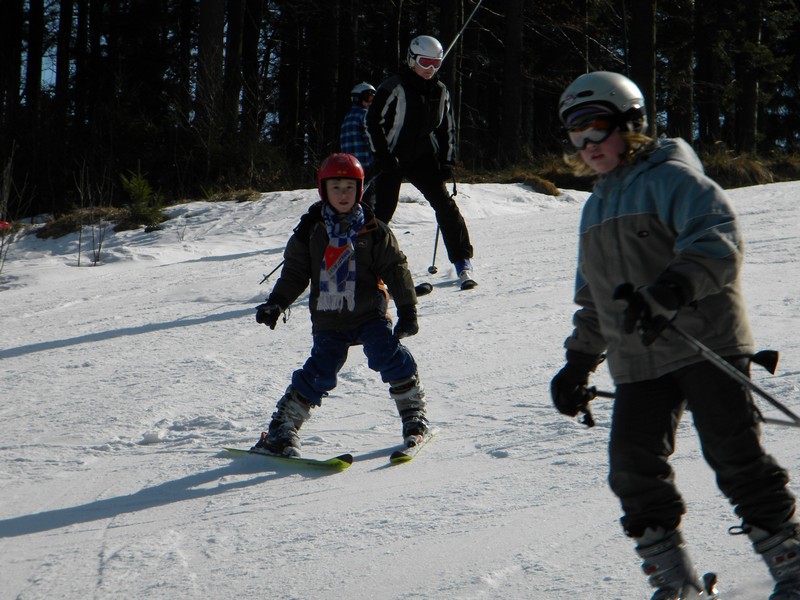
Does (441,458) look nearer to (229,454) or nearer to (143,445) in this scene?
(229,454)

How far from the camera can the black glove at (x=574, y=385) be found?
8.77ft

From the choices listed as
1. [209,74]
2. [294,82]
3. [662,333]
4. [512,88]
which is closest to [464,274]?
[662,333]

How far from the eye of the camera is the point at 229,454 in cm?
450

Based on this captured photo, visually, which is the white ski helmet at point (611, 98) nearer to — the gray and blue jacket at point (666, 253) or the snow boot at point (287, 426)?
the gray and blue jacket at point (666, 253)

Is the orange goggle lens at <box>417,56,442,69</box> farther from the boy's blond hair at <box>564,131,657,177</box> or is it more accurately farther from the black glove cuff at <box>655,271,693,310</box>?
the black glove cuff at <box>655,271,693,310</box>

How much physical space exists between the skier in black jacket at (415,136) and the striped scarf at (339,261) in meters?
2.91

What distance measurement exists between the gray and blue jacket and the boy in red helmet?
181cm

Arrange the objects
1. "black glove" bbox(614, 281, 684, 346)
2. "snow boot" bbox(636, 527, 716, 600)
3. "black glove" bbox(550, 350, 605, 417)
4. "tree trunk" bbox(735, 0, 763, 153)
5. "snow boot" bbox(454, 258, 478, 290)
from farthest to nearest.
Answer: "tree trunk" bbox(735, 0, 763, 153) < "snow boot" bbox(454, 258, 478, 290) < "black glove" bbox(550, 350, 605, 417) < "snow boot" bbox(636, 527, 716, 600) < "black glove" bbox(614, 281, 684, 346)

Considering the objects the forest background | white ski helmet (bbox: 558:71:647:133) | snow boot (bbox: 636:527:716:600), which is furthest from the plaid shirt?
snow boot (bbox: 636:527:716:600)

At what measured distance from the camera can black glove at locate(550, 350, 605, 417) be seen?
2674 millimetres

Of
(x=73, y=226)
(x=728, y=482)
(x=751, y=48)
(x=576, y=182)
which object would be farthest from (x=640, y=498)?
(x=751, y=48)

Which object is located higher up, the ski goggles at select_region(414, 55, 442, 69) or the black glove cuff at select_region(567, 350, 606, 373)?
→ the ski goggles at select_region(414, 55, 442, 69)

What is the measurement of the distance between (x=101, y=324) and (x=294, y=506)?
4440 mm

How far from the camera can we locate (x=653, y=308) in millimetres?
2158
